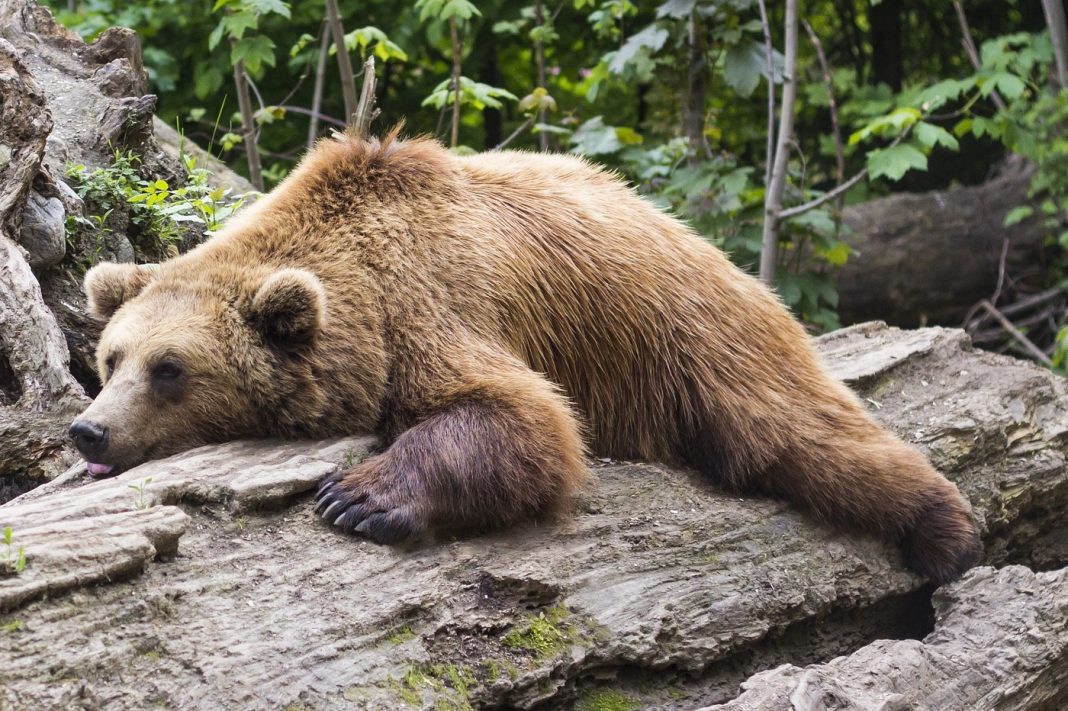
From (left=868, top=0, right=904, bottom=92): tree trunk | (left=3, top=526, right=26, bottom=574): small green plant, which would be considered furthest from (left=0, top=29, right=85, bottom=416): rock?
(left=868, top=0, right=904, bottom=92): tree trunk

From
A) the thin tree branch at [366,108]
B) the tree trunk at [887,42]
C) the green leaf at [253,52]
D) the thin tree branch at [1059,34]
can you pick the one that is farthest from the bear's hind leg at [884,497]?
the tree trunk at [887,42]

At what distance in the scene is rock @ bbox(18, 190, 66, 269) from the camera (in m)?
5.38

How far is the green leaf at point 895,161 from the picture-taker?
24.9 ft

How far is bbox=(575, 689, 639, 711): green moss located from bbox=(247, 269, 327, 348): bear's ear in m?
1.72

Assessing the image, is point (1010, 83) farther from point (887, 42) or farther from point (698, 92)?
point (887, 42)

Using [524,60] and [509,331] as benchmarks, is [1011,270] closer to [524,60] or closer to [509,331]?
[524,60]

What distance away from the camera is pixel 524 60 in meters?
12.9

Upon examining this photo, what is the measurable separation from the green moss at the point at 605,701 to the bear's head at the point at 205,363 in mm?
1541

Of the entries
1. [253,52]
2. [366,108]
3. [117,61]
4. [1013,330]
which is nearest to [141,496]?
[366,108]

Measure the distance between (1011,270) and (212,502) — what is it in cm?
945

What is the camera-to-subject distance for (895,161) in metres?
7.73

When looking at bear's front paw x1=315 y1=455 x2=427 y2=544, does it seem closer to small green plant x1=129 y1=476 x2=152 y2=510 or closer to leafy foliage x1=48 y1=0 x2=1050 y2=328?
small green plant x1=129 y1=476 x2=152 y2=510

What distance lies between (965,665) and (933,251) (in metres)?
7.29

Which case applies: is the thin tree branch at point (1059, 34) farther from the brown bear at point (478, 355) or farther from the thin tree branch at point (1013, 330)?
the brown bear at point (478, 355)
